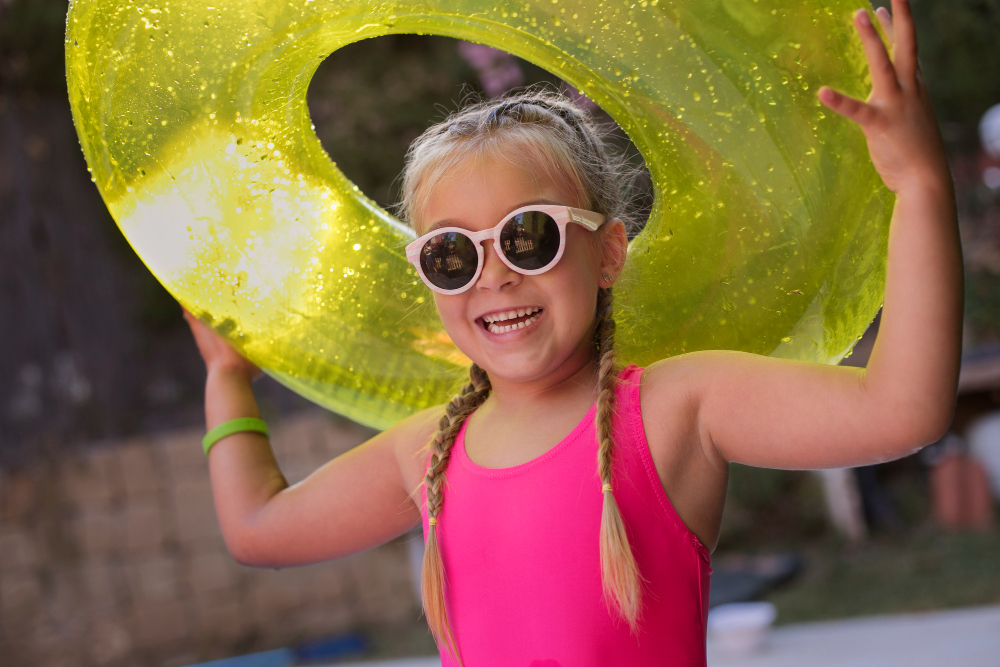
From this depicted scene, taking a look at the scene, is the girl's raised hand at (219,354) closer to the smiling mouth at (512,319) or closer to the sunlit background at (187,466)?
the smiling mouth at (512,319)

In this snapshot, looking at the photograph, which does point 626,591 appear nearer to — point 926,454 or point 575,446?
point 575,446

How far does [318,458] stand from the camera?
16.8 ft

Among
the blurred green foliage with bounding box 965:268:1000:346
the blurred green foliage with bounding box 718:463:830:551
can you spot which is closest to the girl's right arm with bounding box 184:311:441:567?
the blurred green foliage with bounding box 718:463:830:551

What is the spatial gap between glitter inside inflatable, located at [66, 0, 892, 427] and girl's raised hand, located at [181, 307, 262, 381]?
87mm

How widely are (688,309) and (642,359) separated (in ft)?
0.31

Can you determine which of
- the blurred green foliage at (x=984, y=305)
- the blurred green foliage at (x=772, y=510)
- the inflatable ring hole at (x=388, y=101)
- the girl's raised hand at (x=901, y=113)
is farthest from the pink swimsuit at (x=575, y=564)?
the blurred green foliage at (x=984, y=305)

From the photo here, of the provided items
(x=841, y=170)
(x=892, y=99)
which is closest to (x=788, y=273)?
(x=841, y=170)

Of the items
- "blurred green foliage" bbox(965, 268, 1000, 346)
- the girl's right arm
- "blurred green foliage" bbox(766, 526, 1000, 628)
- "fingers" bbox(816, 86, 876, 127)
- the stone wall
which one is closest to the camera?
"fingers" bbox(816, 86, 876, 127)

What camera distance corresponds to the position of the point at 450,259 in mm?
1054

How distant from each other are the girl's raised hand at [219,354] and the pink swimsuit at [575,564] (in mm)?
582

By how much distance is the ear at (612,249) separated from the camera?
1142 mm

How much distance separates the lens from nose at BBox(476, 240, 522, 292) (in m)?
1.04

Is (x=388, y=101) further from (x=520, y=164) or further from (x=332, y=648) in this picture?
(x=520, y=164)

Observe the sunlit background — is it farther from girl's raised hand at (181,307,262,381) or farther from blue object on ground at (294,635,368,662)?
girl's raised hand at (181,307,262,381)
